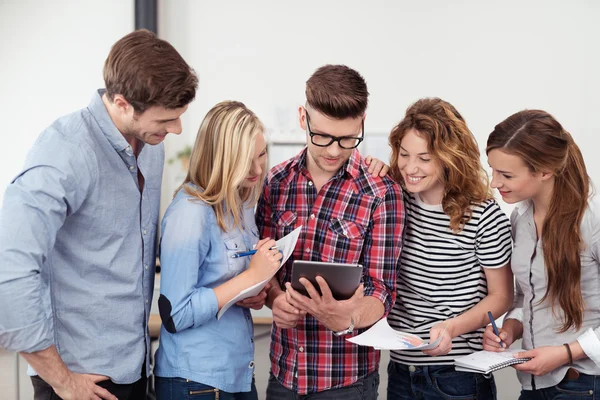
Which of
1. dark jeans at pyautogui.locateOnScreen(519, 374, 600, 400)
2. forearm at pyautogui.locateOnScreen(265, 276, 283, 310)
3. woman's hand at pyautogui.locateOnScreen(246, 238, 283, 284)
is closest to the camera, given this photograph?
woman's hand at pyautogui.locateOnScreen(246, 238, 283, 284)

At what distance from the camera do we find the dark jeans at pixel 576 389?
1.85m

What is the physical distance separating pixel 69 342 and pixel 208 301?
0.37 metres

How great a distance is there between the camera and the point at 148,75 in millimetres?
1561

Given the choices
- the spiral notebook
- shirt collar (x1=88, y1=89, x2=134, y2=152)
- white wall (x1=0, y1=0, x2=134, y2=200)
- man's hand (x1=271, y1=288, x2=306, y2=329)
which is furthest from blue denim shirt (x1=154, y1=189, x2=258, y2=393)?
white wall (x1=0, y1=0, x2=134, y2=200)

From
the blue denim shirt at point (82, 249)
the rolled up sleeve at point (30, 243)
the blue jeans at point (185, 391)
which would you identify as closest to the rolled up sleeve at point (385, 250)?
the blue jeans at point (185, 391)

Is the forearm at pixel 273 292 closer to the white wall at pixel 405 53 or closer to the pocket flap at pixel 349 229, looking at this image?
the pocket flap at pixel 349 229

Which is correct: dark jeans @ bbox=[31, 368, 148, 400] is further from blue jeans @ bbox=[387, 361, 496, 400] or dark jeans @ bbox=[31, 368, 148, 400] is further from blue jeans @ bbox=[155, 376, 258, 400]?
blue jeans @ bbox=[387, 361, 496, 400]

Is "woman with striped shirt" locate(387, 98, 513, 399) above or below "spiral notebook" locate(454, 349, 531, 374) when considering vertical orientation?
above

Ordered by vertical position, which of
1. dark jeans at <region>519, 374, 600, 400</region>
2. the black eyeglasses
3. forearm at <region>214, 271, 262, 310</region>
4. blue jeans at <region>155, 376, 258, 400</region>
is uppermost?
the black eyeglasses

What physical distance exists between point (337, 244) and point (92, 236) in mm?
736

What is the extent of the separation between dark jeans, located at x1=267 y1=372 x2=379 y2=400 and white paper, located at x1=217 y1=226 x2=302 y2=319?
37 cm

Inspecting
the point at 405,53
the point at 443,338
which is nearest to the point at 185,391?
the point at 443,338

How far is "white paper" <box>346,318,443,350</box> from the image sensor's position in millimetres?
1708

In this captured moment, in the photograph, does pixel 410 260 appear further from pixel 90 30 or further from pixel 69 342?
pixel 90 30
